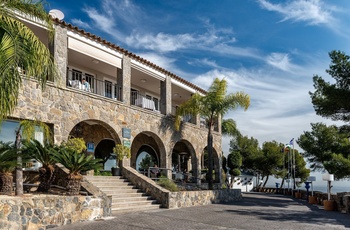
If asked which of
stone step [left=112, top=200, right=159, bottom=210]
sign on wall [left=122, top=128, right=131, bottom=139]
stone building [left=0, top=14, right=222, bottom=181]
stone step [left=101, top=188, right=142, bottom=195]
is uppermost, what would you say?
stone building [left=0, top=14, right=222, bottom=181]

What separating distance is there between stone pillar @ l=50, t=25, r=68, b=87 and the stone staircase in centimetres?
432

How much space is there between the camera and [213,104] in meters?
20.2

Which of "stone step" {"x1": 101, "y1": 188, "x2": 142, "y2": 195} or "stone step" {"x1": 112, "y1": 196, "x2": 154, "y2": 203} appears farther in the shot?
"stone step" {"x1": 101, "y1": 188, "x2": 142, "y2": 195}

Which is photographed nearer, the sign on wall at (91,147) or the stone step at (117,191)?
the stone step at (117,191)

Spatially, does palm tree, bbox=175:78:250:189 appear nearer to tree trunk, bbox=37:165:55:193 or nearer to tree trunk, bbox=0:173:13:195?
tree trunk, bbox=37:165:55:193

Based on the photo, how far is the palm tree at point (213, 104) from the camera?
2005 cm

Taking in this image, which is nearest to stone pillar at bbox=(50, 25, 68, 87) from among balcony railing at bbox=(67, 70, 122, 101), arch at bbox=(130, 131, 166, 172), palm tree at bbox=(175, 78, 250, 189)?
balcony railing at bbox=(67, 70, 122, 101)

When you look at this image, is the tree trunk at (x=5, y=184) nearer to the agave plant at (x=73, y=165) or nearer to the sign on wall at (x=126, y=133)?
the agave plant at (x=73, y=165)

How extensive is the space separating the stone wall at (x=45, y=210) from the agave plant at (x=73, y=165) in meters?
0.73

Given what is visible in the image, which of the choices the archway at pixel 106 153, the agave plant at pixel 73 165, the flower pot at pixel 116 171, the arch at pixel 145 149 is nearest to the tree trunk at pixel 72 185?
the agave plant at pixel 73 165

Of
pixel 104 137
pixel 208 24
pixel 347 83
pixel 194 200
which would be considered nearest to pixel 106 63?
pixel 104 137

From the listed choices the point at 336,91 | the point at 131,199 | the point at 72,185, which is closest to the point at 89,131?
the point at 131,199

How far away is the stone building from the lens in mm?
13608

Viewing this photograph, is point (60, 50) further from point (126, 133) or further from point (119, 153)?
point (119, 153)
